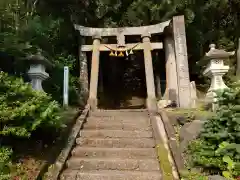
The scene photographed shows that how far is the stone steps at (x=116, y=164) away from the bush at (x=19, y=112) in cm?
103

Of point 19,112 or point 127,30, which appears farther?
point 127,30

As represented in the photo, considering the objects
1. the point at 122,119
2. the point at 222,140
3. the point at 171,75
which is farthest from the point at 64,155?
the point at 171,75

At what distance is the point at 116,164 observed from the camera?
563 cm

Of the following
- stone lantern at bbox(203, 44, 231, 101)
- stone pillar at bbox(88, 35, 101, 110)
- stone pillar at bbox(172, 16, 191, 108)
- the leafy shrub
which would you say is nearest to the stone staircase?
the leafy shrub

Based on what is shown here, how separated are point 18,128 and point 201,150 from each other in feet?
10.8

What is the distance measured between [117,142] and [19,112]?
252cm

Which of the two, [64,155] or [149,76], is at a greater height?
[149,76]

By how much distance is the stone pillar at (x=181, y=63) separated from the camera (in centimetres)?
1014

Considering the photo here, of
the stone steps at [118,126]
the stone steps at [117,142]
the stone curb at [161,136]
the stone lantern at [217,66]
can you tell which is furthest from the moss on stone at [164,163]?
the stone lantern at [217,66]

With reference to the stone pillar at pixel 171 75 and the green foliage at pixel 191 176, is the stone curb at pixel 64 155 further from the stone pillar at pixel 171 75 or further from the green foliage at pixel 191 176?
the stone pillar at pixel 171 75

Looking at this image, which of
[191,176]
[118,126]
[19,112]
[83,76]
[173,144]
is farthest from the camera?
[83,76]

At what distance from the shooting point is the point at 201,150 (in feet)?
17.2

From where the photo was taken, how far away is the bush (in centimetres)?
470

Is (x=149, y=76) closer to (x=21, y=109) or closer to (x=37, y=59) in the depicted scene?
(x=37, y=59)
